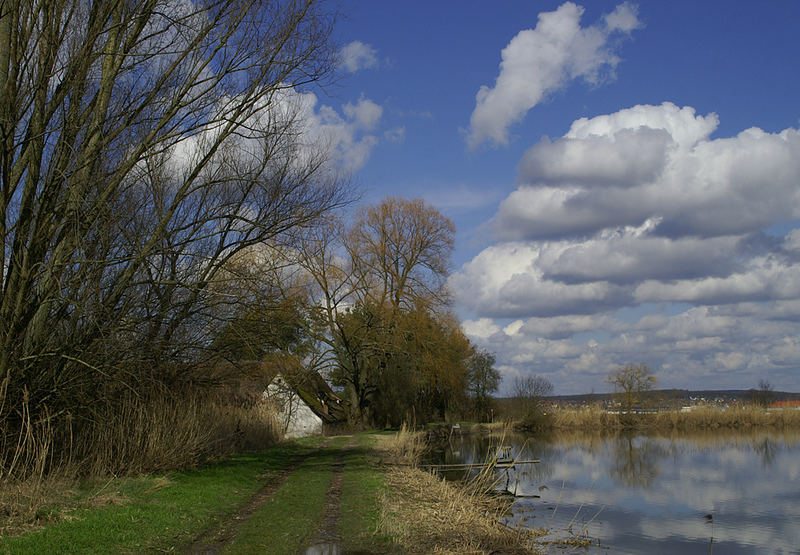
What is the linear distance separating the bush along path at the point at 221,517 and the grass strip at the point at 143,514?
11 millimetres

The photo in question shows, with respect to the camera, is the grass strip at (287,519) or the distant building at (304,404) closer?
the grass strip at (287,519)

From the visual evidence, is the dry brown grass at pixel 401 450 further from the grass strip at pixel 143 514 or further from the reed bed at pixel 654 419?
the reed bed at pixel 654 419

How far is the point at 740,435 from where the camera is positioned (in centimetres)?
3956

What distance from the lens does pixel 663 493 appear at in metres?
19.7

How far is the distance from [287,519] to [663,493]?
575 inches

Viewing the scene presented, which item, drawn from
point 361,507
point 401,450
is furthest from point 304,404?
point 361,507

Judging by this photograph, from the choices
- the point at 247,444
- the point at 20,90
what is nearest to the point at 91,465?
the point at 20,90

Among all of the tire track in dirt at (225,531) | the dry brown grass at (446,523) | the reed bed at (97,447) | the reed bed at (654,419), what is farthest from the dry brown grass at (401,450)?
the reed bed at (654,419)

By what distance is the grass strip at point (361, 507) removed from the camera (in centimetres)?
822

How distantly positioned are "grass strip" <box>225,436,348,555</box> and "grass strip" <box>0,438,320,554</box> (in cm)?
55

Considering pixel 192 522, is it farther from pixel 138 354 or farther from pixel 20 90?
pixel 20 90

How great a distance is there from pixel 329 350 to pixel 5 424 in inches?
968

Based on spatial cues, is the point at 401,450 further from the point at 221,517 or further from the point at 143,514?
the point at 143,514

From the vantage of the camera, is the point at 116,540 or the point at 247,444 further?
the point at 247,444
